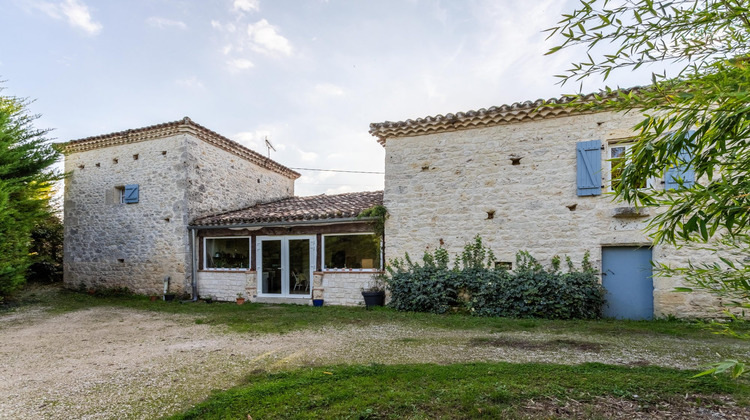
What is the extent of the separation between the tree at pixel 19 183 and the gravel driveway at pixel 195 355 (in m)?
3.69

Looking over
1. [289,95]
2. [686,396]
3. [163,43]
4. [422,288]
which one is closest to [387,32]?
[289,95]

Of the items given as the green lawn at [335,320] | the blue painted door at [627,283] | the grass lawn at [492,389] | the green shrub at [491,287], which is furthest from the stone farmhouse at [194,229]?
the blue painted door at [627,283]

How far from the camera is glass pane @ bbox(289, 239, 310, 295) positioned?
385 inches

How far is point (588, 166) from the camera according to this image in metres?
7.21

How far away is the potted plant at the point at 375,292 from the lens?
28.0 ft

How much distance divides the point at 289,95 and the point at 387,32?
3.39 meters

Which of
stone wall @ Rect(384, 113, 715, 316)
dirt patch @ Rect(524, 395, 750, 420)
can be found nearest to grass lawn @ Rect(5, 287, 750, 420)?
dirt patch @ Rect(524, 395, 750, 420)

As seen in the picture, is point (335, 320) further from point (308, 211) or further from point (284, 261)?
point (308, 211)

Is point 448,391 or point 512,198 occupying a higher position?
point 512,198

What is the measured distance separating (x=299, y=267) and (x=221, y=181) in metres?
4.06

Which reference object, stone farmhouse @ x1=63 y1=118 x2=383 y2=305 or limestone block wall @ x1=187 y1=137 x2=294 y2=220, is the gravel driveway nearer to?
stone farmhouse @ x1=63 y1=118 x2=383 y2=305

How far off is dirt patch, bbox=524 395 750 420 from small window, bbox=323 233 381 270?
20.1 ft

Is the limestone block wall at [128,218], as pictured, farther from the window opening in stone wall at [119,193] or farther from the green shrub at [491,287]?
the green shrub at [491,287]

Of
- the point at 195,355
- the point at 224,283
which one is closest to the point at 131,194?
the point at 224,283
